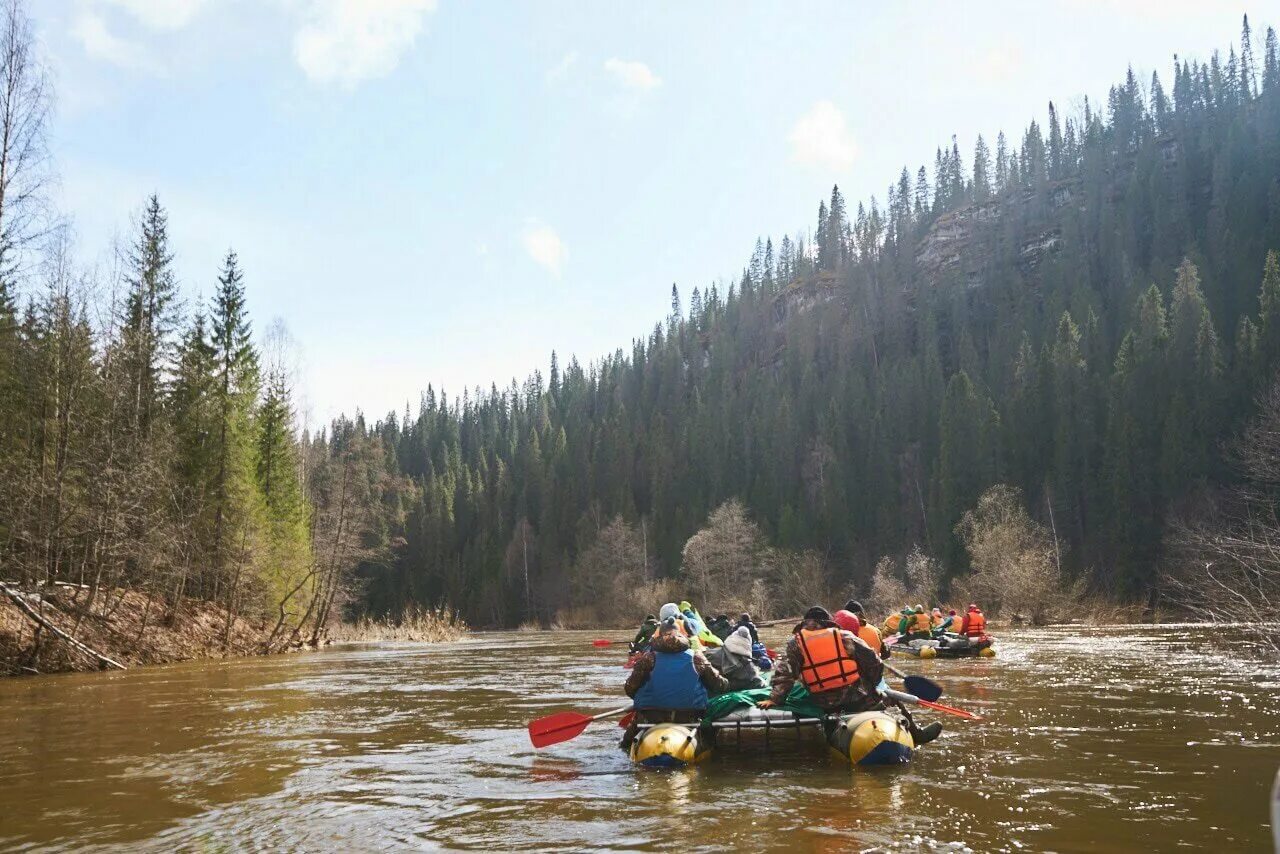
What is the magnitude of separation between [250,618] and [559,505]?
75610 mm

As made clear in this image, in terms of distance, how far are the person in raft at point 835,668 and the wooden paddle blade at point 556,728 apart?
2.88m

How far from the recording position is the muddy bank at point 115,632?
971 inches

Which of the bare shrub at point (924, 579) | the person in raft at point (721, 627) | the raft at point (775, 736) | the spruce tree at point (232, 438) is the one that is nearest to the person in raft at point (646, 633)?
the person in raft at point (721, 627)

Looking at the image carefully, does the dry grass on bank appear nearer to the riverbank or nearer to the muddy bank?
the riverbank

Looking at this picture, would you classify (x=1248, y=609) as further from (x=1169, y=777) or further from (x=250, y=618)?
(x=250, y=618)

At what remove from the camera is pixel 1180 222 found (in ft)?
330

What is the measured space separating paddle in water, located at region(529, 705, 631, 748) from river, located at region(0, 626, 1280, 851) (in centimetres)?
32

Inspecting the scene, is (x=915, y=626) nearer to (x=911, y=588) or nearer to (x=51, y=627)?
(x=51, y=627)

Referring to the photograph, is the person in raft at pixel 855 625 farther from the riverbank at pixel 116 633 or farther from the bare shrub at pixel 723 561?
the bare shrub at pixel 723 561

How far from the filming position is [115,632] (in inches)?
1102

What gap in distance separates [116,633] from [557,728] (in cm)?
2221

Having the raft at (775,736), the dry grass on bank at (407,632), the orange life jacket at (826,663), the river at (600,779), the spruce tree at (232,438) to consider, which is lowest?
the dry grass on bank at (407,632)

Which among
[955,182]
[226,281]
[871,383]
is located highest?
[955,182]

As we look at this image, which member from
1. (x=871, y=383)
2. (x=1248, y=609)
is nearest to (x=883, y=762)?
(x=1248, y=609)
